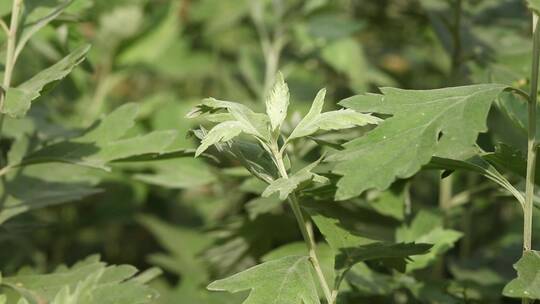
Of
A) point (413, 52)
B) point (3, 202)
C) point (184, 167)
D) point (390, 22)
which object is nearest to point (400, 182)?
point (184, 167)

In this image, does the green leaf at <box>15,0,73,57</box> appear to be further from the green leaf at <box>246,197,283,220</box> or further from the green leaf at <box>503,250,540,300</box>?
the green leaf at <box>503,250,540,300</box>

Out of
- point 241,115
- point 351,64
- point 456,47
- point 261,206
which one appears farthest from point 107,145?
point 351,64

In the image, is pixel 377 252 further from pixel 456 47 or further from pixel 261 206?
pixel 456 47

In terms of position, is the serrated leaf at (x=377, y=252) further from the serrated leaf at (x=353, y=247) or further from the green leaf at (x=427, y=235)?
the green leaf at (x=427, y=235)

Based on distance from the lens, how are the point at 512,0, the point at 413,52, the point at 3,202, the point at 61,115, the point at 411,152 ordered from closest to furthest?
the point at 411,152
the point at 3,202
the point at 512,0
the point at 61,115
the point at 413,52

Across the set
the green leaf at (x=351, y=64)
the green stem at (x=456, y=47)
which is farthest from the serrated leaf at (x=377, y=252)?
the green leaf at (x=351, y=64)

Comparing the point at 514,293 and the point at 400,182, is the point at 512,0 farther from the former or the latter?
the point at 514,293

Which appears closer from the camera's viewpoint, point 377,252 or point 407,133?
point 407,133
